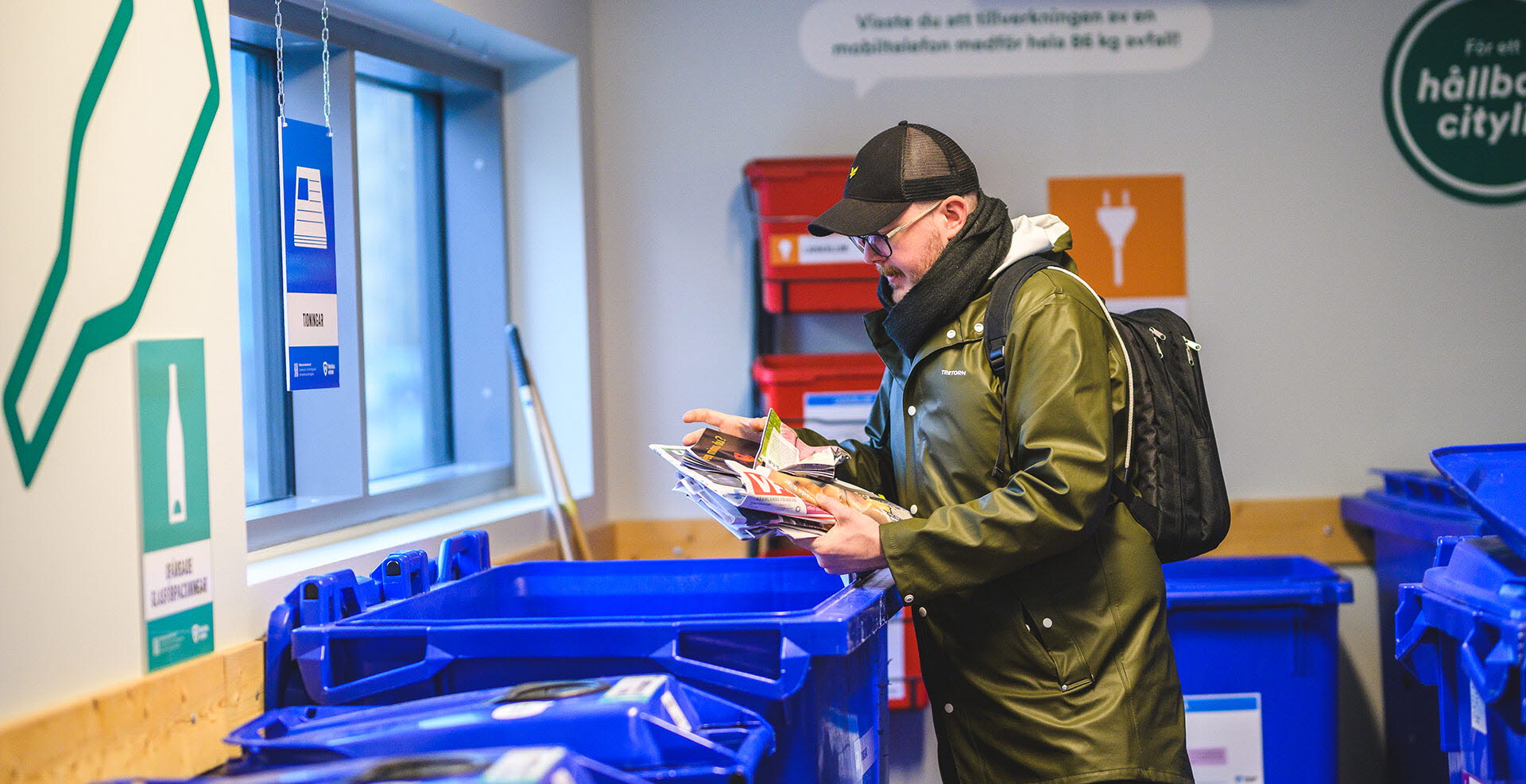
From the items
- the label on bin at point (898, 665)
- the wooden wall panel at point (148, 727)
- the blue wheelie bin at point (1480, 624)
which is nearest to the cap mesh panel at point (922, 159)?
the blue wheelie bin at point (1480, 624)

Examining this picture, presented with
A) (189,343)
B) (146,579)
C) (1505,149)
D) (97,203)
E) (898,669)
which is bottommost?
(898,669)

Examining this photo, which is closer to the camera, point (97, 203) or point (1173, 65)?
point (97, 203)

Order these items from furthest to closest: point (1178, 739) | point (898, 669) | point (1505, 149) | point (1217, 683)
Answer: point (1505, 149) < point (898, 669) < point (1217, 683) < point (1178, 739)

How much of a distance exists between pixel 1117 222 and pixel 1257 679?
1.26 metres

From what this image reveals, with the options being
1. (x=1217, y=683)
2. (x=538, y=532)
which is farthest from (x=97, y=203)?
(x=1217, y=683)

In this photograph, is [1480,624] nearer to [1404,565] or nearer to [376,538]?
[1404,565]

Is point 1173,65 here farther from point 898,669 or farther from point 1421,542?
point 898,669

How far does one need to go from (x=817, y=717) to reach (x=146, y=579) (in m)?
0.88

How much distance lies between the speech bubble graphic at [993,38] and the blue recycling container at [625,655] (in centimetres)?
193

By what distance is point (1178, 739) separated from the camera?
183 cm

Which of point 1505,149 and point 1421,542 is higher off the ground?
point 1505,149

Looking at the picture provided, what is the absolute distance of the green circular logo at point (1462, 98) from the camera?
130 inches

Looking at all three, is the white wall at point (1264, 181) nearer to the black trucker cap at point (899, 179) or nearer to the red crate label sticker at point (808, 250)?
the red crate label sticker at point (808, 250)

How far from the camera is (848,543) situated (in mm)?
1723
